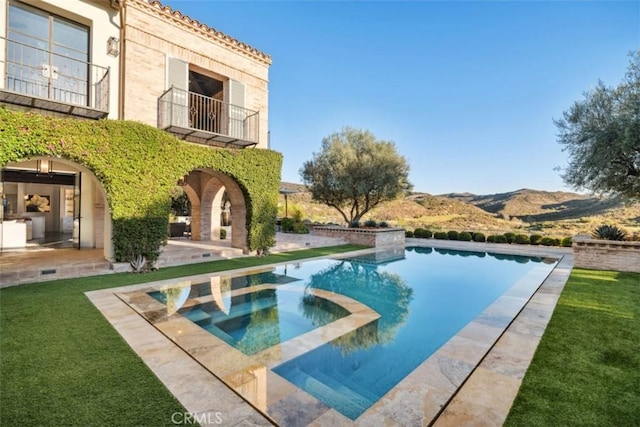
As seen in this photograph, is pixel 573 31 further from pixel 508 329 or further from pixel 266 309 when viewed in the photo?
pixel 266 309

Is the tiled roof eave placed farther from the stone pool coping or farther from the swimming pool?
the stone pool coping

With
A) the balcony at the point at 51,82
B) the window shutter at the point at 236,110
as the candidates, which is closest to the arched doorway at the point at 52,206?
the balcony at the point at 51,82

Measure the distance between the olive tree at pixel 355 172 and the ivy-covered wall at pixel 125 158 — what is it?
28.3 ft

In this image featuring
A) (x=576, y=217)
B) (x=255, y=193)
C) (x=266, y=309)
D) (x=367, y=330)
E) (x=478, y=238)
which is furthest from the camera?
(x=576, y=217)

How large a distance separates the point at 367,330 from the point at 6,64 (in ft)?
37.6

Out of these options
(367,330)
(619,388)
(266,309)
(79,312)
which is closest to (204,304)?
(266,309)

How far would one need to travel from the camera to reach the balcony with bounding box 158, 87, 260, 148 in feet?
35.5

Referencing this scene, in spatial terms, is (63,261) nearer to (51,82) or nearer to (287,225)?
(51,82)

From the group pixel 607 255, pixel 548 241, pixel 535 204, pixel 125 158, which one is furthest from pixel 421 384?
pixel 535 204

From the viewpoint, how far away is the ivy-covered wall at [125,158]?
7324 mm

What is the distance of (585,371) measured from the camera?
3.59m

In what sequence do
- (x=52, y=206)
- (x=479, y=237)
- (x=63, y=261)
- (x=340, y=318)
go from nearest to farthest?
(x=340, y=318) < (x=63, y=261) < (x=52, y=206) < (x=479, y=237)

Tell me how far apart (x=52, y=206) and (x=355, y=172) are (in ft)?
53.5

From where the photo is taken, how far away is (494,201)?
42.1 m
